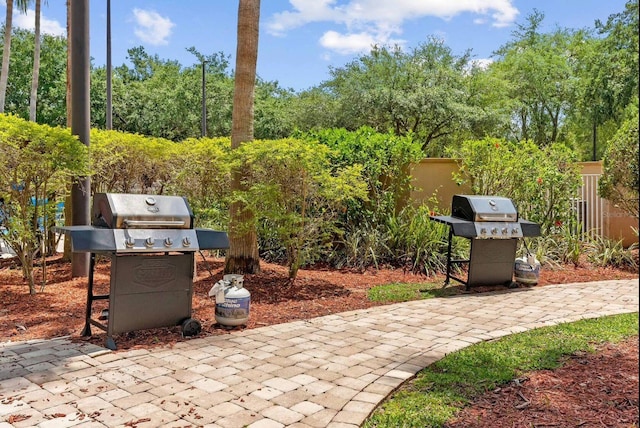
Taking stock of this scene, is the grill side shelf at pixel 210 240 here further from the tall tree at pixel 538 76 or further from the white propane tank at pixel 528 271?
the tall tree at pixel 538 76

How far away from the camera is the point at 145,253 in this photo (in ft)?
13.9

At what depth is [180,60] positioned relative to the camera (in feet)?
101

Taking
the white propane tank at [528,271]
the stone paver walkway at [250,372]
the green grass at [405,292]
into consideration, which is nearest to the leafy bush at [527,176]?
the white propane tank at [528,271]

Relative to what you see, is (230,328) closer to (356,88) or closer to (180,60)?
(356,88)

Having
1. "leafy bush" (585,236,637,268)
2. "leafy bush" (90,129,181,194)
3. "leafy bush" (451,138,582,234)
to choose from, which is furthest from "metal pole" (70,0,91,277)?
"leafy bush" (585,236,637,268)

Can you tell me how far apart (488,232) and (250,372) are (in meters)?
3.87

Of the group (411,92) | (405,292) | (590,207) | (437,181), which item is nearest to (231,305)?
(405,292)

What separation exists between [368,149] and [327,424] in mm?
6031

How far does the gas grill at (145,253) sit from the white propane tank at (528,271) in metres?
4.51

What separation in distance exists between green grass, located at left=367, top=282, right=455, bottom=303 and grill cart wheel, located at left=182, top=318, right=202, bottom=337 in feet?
7.93

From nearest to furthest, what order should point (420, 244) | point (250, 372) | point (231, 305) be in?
point (250, 372)
point (231, 305)
point (420, 244)

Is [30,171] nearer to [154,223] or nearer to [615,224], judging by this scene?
[154,223]

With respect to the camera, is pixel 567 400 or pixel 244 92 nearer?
pixel 567 400

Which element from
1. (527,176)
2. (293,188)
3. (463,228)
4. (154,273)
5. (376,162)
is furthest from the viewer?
(527,176)
